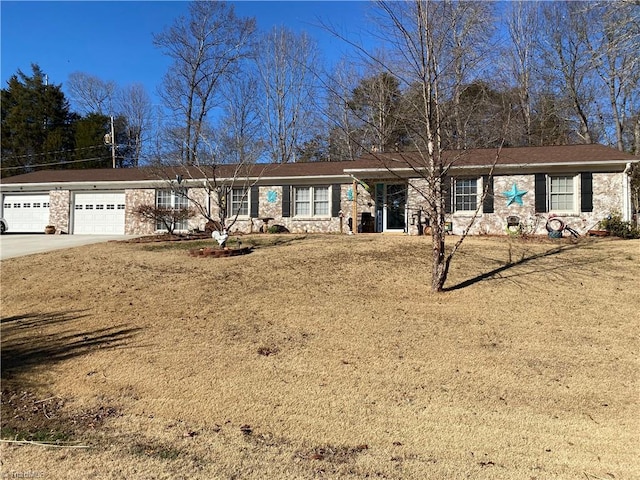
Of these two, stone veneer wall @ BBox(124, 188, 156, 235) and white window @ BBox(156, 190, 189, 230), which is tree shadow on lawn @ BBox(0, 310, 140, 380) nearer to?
white window @ BBox(156, 190, 189, 230)

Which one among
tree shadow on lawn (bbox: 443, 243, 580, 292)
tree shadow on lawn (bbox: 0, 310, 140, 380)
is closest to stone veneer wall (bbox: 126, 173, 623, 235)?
tree shadow on lawn (bbox: 443, 243, 580, 292)

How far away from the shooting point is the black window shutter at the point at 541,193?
1493cm

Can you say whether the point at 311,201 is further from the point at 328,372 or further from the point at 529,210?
the point at 328,372

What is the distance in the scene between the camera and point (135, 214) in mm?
19453

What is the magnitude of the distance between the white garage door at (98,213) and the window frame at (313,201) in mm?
8544

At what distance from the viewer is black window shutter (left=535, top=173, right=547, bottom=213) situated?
14.9 meters

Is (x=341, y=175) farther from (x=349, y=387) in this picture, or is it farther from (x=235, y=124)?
(x=349, y=387)

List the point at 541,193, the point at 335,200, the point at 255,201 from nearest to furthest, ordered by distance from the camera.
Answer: the point at 541,193 < the point at 335,200 < the point at 255,201

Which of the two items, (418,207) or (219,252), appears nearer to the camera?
(219,252)

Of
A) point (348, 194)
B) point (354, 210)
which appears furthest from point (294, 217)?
point (354, 210)

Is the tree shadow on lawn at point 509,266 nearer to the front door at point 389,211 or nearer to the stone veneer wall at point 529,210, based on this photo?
the stone veneer wall at point 529,210

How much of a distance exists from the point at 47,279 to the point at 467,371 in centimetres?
869

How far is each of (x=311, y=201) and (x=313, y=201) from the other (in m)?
0.08

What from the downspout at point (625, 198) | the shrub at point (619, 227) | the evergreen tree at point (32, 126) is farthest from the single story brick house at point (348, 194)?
the evergreen tree at point (32, 126)
